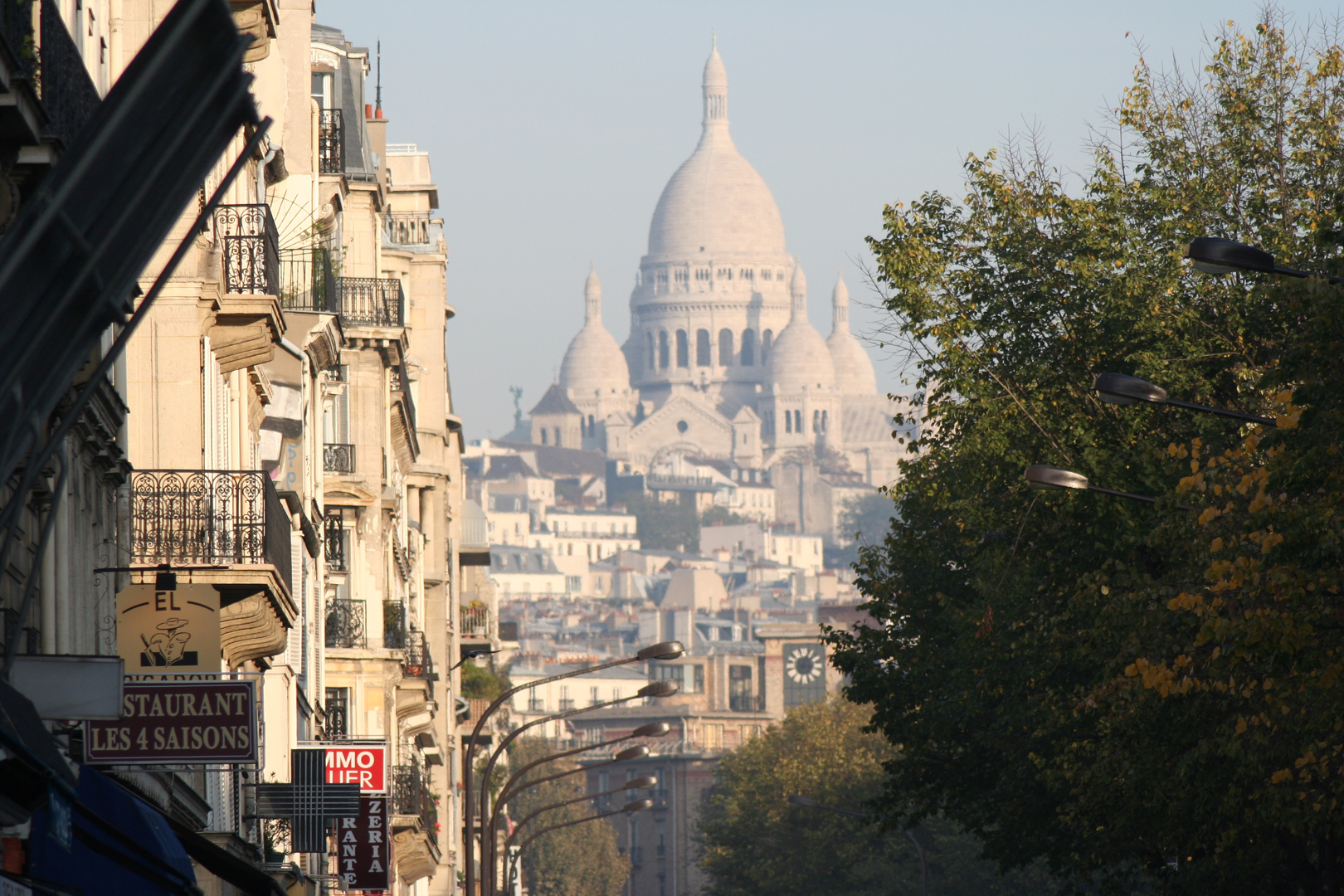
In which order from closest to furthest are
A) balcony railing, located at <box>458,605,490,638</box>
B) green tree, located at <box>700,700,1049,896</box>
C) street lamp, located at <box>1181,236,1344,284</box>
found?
street lamp, located at <box>1181,236,1344,284</box> < balcony railing, located at <box>458,605,490,638</box> < green tree, located at <box>700,700,1049,896</box>

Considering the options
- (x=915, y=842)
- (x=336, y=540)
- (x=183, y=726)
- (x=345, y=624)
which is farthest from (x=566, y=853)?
(x=183, y=726)

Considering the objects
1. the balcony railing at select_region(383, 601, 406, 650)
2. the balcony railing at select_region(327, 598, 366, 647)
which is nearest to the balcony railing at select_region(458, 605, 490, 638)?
the balcony railing at select_region(383, 601, 406, 650)

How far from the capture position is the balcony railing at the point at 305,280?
2627cm

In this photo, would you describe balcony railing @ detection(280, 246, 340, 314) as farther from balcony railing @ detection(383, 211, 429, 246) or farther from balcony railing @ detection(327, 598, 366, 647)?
balcony railing @ detection(383, 211, 429, 246)

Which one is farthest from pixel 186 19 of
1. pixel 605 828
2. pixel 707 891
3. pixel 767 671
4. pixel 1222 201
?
pixel 767 671

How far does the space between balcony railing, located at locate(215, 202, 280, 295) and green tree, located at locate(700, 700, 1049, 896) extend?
42.7 meters

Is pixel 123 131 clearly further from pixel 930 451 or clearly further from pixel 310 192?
pixel 930 451

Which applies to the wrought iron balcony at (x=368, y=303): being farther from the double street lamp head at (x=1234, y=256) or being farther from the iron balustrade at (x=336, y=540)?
the double street lamp head at (x=1234, y=256)

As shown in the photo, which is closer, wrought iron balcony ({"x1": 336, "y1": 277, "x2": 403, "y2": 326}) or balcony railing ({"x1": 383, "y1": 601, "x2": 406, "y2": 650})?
wrought iron balcony ({"x1": 336, "y1": 277, "x2": 403, "y2": 326})

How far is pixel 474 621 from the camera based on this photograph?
61344 millimetres

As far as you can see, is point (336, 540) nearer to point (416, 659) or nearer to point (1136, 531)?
point (416, 659)

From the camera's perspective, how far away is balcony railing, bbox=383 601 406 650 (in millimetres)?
36594

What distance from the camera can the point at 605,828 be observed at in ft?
452

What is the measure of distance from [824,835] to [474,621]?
17.3 meters
